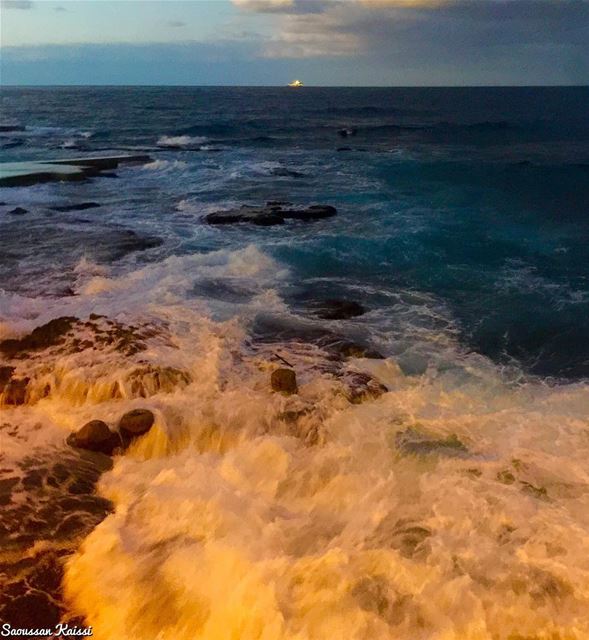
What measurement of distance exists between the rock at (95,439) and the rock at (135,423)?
0.63ft

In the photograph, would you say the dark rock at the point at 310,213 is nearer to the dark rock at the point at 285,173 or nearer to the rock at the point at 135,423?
the dark rock at the point at 285,173

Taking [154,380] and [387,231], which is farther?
[387,231]

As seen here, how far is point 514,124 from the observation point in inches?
2950

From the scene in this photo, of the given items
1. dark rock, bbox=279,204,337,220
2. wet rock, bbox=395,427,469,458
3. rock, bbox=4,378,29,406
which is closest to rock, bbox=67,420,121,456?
rock, bbox=4,378,29,406

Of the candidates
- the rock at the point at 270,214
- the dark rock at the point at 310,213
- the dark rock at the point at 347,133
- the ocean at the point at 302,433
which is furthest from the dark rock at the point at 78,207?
the dark rock at the point at 347,133

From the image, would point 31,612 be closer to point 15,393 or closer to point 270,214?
point 15,393

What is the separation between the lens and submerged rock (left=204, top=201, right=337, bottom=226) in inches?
938

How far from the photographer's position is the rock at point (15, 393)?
10406 mm

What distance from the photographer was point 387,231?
2312 centimetres

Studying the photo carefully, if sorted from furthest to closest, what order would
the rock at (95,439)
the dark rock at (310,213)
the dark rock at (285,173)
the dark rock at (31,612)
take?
the dark rock at (285,173) → the dark rock at (310,213) → the rock at (95,439) → the dark rock at (31,612)

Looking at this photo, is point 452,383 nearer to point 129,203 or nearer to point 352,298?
point 352,298

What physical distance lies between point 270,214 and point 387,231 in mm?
4797

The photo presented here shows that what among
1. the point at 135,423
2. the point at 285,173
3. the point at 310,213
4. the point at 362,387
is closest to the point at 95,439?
the point at 135,423

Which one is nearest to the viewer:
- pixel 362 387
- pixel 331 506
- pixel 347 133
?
pixel 331 506
